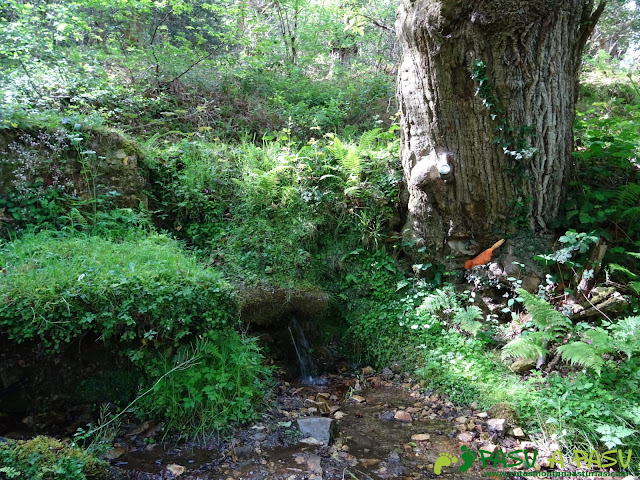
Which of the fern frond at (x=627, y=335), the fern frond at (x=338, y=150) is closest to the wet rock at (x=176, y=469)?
the fern frond at (x=627, y=335)

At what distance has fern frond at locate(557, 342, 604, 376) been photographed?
3.24 metres

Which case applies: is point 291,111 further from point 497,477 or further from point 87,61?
point 497,477

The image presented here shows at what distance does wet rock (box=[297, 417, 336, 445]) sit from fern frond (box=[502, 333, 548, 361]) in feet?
5.83

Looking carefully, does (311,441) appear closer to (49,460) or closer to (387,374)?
(387,374)

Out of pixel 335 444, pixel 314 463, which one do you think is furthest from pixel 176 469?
pixel 335 444

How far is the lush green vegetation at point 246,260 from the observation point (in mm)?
3393

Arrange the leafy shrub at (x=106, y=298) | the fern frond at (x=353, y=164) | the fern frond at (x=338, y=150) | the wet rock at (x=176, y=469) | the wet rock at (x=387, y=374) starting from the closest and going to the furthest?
the wet rock at (x=176, y=469)
the leafy shrub at (x=106, y=298)
the wet rock at (x=387, y=374)
the fern frond at (x=353, y=164)
the fern frond at (x=338, y=150)

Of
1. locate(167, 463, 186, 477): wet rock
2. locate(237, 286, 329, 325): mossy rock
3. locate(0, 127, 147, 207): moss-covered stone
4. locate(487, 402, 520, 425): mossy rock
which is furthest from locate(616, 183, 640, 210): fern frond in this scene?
locate(0, 127, 147, 207): moss-covered stone

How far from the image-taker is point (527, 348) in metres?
3.70

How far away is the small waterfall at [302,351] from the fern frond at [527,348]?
2.33m

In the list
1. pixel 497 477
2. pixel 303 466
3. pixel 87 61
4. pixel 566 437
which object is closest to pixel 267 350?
pixel 303 466

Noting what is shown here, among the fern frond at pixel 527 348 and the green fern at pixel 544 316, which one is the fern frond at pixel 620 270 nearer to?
the green fern at pixel 544 316

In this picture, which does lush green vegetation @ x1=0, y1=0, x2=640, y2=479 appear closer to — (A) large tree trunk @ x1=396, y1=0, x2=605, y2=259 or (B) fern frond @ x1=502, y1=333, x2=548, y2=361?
(B) fern frond @ x1=502, y1=333, x2=548, y2=361

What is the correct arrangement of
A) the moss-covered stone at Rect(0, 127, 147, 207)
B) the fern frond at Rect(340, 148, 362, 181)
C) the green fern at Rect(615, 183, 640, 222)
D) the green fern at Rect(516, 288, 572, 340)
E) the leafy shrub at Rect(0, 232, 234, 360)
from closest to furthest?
the leafy shrub at Rect(0, 232, 234, 360), the green fern at Rect(516, 288, 572, 340), the green fern at Rect(615, 183, 640, 222), the moss-covered stone at Rect(0, 127, 147, 207), the fern frond at Rect(340, 148, 362, 181)
